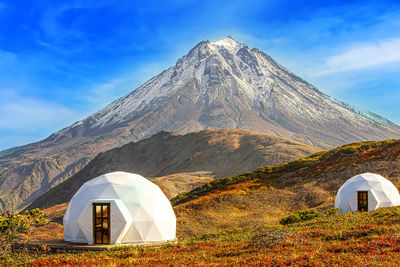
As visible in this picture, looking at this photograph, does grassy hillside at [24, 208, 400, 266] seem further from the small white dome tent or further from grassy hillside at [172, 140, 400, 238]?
grassy hillside at [172, 140, 400, 238]

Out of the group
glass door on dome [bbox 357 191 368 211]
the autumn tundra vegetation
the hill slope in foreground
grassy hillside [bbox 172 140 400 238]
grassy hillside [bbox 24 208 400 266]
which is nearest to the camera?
grassy hillside [bbox 24 208 400 266]

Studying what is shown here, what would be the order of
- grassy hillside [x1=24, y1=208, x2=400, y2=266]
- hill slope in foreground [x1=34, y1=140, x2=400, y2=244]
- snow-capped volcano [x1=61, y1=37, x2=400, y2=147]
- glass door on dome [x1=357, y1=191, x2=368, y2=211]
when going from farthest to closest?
snow-capped volcano [x1=61, y1=37, x2=400, y2=147], hill slope in foreground [x1=34, y1=140, x2=400, y2=244], glass door on dome [x1=357, y1=191, x2=368, y2=211], grassy hillside [x1=24, y1=208, x2=400, y2=266]

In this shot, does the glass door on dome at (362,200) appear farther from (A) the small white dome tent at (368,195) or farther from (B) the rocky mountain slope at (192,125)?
(B) the rocky mountain slope at (192,125)

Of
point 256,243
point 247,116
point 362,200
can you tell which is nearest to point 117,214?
point 256,243

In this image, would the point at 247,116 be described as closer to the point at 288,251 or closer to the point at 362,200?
the point at 362,200

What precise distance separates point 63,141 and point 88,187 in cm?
18623

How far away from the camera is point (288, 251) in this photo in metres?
9.69

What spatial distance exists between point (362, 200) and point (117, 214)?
15361 millimetres

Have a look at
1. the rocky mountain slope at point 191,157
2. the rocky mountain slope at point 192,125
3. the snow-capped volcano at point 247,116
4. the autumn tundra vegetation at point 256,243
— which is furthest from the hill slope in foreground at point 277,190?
the snow-capped volcano at point 247,116

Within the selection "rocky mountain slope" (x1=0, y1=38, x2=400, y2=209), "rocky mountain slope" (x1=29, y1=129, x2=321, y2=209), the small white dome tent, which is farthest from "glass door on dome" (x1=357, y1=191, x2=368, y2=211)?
"rocky mountain slope" (x1=0, y1=38, x2=400, y2=209)

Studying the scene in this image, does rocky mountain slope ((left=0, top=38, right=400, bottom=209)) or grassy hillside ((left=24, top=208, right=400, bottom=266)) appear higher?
rocky mountain slope ((left=0, top=38, right=400, bottom=209))

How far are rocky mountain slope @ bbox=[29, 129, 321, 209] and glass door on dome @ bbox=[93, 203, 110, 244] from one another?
4866 cm

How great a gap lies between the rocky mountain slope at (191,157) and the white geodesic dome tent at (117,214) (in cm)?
4740

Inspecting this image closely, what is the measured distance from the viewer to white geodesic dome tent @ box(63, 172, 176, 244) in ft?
45.3
